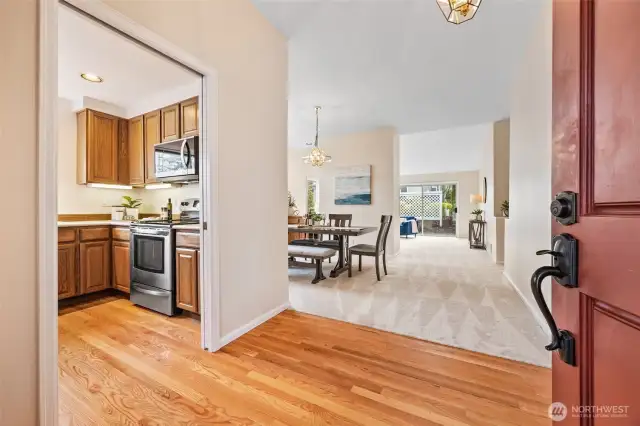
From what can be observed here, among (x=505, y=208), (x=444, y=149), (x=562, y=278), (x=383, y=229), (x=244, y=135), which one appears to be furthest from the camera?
(x=444, y=149)

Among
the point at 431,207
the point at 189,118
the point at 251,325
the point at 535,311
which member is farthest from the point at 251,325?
the point at 431,207

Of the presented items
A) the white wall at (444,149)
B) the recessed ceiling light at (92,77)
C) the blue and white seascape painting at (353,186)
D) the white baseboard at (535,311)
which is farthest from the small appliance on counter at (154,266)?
the white wall at (444,149)

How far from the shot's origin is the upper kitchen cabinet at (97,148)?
338cm

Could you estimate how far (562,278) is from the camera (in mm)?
600

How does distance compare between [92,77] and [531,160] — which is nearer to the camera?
[531,160]

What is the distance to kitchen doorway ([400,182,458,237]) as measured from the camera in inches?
437

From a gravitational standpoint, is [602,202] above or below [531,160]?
below

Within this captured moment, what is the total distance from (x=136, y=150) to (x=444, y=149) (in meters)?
6.94

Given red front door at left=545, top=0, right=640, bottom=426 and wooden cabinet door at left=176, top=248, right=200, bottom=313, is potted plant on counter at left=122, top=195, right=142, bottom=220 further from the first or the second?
red front door at left=545, top=0, right=640, bottom=426

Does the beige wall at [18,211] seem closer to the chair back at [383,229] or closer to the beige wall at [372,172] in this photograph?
the chair back at [383,229]

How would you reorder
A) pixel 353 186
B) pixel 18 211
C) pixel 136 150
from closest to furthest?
pixel 18 211 → pixel 136 150 → pixel 353 186

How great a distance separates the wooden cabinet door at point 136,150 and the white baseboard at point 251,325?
8.04 ft

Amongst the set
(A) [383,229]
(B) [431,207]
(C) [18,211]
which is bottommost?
(A) [383,229]

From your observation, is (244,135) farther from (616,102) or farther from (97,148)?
(97,148)
